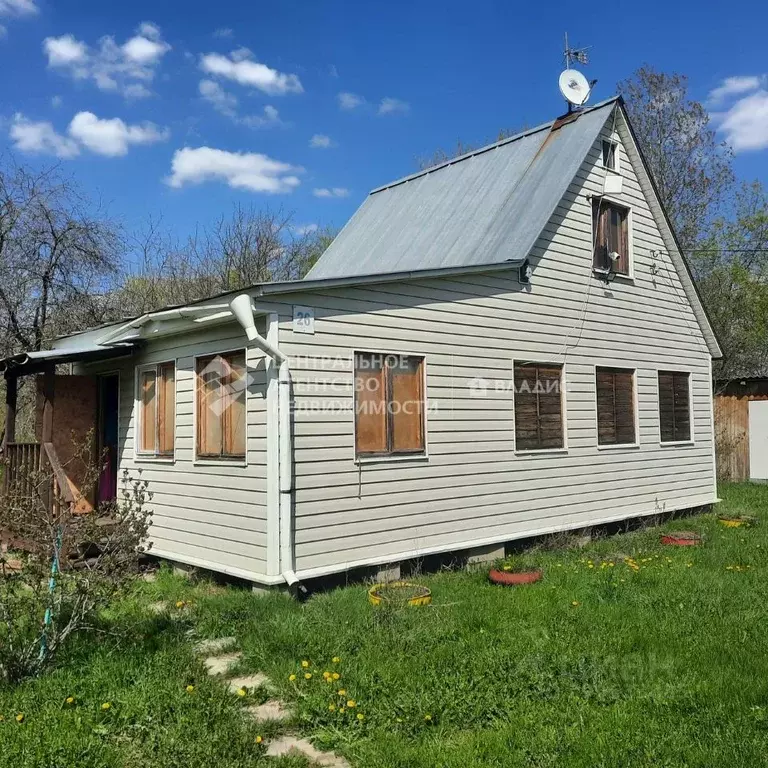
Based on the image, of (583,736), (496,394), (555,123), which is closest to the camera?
(583,736)

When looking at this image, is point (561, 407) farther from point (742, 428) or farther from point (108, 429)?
point (742, 428)

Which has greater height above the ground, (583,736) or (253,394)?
(253,394)

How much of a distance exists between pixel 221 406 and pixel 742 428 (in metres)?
14.8

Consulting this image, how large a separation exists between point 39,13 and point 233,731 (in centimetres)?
1082

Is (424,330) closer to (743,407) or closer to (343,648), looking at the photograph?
(343,648)

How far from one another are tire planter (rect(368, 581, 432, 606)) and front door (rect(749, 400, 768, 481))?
13661 millimetres

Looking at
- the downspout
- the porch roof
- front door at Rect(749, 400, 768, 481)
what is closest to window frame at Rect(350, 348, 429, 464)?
the downspout

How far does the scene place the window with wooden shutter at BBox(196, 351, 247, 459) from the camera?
765 centimetres

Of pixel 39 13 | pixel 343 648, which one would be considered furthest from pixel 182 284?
pixel 343 648

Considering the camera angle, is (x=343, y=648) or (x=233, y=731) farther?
(x=343, y=648)

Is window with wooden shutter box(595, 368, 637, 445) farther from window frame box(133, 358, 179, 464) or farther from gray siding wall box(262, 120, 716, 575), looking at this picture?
window frame box(133, 358, 179, 464)

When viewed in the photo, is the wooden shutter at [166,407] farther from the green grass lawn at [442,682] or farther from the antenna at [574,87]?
the antenna at [574,87]

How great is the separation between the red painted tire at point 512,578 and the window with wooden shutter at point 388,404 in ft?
5.43

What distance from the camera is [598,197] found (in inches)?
448
